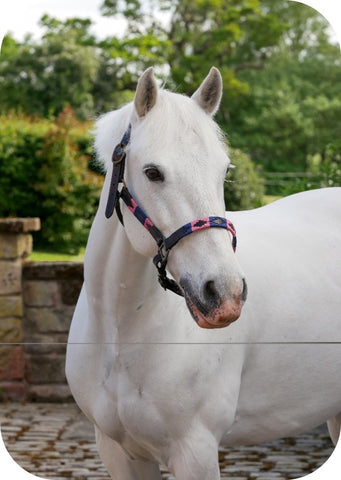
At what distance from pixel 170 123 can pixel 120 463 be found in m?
1.00

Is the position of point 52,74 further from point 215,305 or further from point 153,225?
point 215,305

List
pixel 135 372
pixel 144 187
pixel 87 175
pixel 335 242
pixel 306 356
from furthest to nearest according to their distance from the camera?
pixel 87 175 → pixel 335 242 → pixel 306 356 → pixel 135 372 → pixel 144 187

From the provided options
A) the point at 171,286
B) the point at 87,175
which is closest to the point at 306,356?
the point at 171,286

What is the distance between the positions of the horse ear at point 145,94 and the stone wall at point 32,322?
2846 millimetres

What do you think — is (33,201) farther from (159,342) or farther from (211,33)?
(159,342)

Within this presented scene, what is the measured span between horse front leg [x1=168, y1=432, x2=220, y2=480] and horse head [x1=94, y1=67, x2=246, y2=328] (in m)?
0.42

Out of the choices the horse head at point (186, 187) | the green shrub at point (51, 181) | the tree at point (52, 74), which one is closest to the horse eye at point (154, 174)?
the horse head at point (186, 187)

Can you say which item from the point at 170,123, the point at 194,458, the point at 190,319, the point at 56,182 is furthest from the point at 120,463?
the point at 56,182

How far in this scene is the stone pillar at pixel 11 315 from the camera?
4.49 metres

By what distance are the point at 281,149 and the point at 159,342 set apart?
6.97 meters

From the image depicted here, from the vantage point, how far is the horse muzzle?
1.47 meters

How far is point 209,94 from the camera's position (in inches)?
70.4

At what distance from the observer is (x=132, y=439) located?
1869 mm

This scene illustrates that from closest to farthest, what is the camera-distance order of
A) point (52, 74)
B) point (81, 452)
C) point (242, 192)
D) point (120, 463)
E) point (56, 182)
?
point (120, 463) → point (81, 452) → point (242, 192) → point (56, 182) → point (52, 74)
